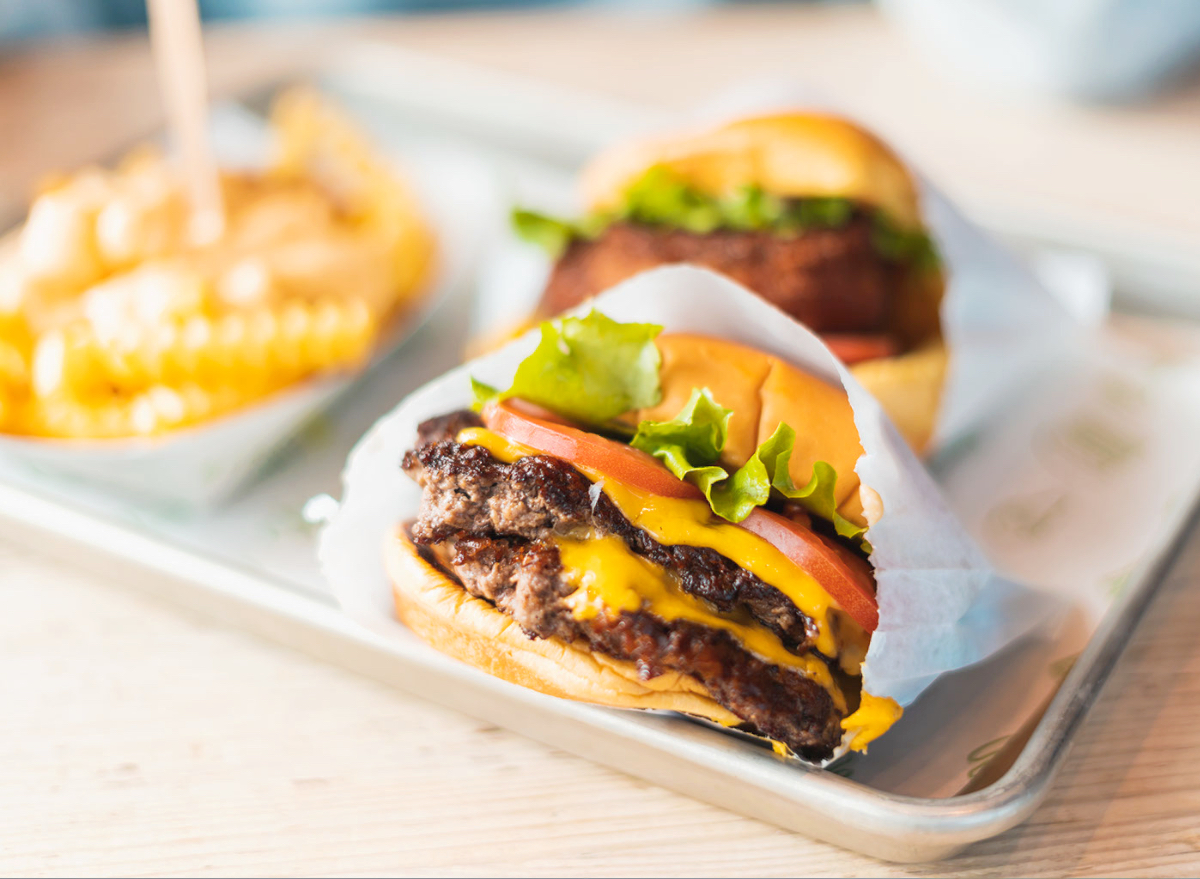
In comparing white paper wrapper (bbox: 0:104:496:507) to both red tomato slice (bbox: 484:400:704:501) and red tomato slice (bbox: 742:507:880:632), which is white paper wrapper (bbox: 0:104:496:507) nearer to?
red tomato slice (bbox: 484:400:704:501)

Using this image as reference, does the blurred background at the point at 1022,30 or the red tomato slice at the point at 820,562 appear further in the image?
the blurred background at the point at 1022,30

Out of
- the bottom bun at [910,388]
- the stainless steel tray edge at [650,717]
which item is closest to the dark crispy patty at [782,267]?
the bottom bun at [910,388]

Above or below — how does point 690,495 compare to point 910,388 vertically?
above

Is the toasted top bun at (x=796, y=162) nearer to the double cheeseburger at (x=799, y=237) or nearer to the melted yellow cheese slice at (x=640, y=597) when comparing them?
the double cheeseburger at (x=799, y=237)

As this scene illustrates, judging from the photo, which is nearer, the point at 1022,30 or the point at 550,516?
the point at 550,516

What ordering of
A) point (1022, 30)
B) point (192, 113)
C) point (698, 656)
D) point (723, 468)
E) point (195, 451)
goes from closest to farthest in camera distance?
point (698, 656)
point (723, 468)
point (195, 451)
point (192, 113)
point (1022, 30)

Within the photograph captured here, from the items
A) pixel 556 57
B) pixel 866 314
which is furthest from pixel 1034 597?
pixel 556 57

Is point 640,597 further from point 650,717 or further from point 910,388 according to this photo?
point 910,388

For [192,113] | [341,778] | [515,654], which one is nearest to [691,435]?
[515,654]
